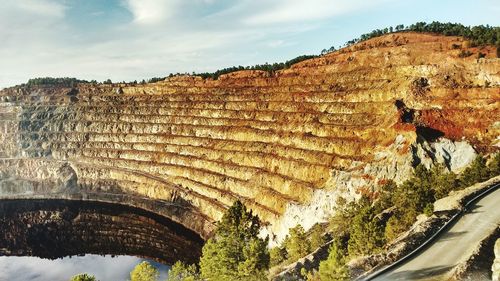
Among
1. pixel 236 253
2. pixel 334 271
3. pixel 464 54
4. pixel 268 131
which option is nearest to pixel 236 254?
pixel 236 253

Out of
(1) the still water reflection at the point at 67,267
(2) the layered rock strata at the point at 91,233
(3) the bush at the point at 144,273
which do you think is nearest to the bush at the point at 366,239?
(3) the bush at the point at 144,273

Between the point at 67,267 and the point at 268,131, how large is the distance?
55980 mm

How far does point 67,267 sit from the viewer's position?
101 m

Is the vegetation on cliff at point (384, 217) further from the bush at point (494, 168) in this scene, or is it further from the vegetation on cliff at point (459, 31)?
the vegetation on cliff at point (459, 31)

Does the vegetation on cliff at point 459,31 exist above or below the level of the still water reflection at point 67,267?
above

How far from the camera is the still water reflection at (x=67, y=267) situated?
94.1m

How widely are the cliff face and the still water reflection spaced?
1923 centimetres

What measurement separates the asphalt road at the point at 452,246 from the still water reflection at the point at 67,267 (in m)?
61.8

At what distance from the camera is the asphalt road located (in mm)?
34719

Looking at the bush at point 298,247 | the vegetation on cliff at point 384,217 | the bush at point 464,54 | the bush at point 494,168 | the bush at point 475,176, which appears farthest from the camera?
the bush at point 464,54

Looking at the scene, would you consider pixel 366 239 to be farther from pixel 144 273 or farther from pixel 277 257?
pixel 144 273

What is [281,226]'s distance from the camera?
281 feet

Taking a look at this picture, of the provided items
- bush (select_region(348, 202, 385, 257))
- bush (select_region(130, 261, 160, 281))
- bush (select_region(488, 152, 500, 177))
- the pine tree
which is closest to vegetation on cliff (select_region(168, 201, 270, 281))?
bush (select_region(130, 261, 160, 281))

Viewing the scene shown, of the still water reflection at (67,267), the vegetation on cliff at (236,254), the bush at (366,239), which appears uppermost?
the bush at (366,239)
